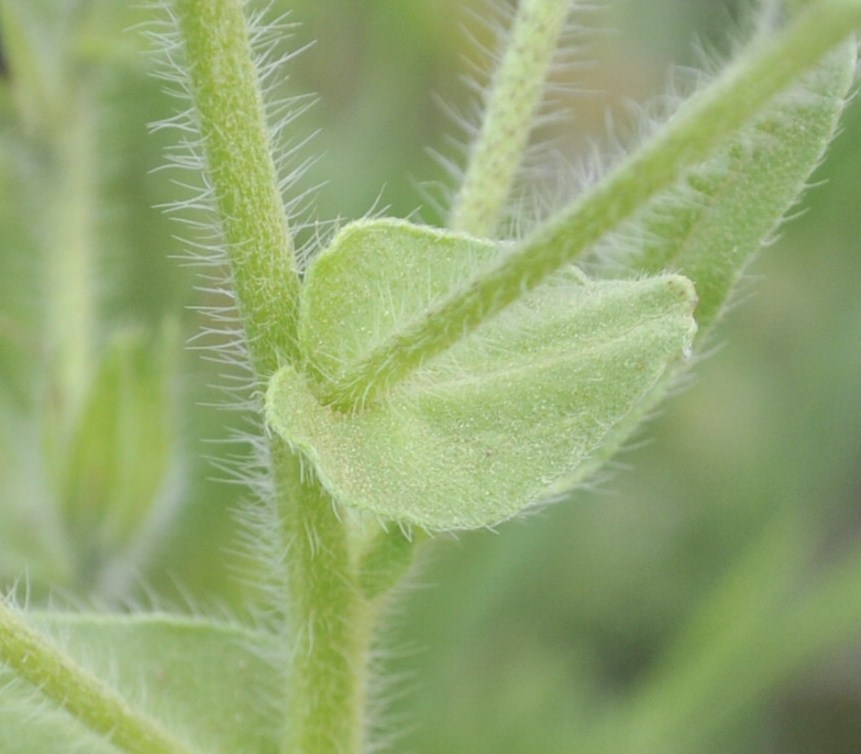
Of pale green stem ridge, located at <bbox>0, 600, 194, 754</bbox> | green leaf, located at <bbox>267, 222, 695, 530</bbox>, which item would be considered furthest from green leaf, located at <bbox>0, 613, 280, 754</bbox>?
green leaf, located at <bbox>267, 222, 695, 530</bbox>

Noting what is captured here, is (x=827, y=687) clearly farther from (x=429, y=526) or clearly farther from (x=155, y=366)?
(x=429, y=526)

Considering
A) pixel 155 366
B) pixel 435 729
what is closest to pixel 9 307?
pixel 155 366

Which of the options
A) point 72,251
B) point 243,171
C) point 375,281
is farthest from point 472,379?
point 72,251

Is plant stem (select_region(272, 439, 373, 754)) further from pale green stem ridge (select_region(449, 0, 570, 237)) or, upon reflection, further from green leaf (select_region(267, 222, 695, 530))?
pale green stem ridge (select_region(449, 0, 570, 237))

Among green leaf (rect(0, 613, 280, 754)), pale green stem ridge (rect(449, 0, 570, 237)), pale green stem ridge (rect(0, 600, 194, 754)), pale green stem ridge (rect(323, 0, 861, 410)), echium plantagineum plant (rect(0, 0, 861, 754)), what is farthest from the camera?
green leaf (rect(0, 613, 280, 754))

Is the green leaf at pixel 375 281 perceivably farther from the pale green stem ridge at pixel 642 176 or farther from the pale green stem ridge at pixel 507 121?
the pale green stem ridge at pixel 507 121

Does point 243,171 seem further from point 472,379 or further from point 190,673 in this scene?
point 190,673
